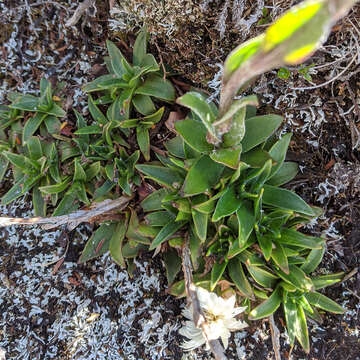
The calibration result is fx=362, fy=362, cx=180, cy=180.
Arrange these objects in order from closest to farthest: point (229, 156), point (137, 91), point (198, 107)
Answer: point (198, 107), point (229, 156), point (137, 91)

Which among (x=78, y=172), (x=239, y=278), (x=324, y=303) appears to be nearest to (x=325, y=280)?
(x=324, y=303)

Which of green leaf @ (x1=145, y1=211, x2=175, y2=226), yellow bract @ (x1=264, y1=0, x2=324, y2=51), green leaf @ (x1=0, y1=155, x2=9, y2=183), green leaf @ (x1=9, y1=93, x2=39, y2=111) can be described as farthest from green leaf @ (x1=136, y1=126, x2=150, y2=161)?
yellow bract @ (x1=264, y1=0, x2=324, y2=51)

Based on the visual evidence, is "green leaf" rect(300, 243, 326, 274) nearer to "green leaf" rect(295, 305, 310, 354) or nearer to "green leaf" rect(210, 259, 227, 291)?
"green leaf" rect(295, 305, 310, 354)

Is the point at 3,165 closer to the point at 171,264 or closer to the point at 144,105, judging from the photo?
the point at 144,105

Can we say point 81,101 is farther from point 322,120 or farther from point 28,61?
point 322,120

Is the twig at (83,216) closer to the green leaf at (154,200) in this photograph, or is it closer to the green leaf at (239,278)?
the green leaf at (154,200)

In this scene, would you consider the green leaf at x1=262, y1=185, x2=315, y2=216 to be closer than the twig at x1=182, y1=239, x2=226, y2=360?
No
